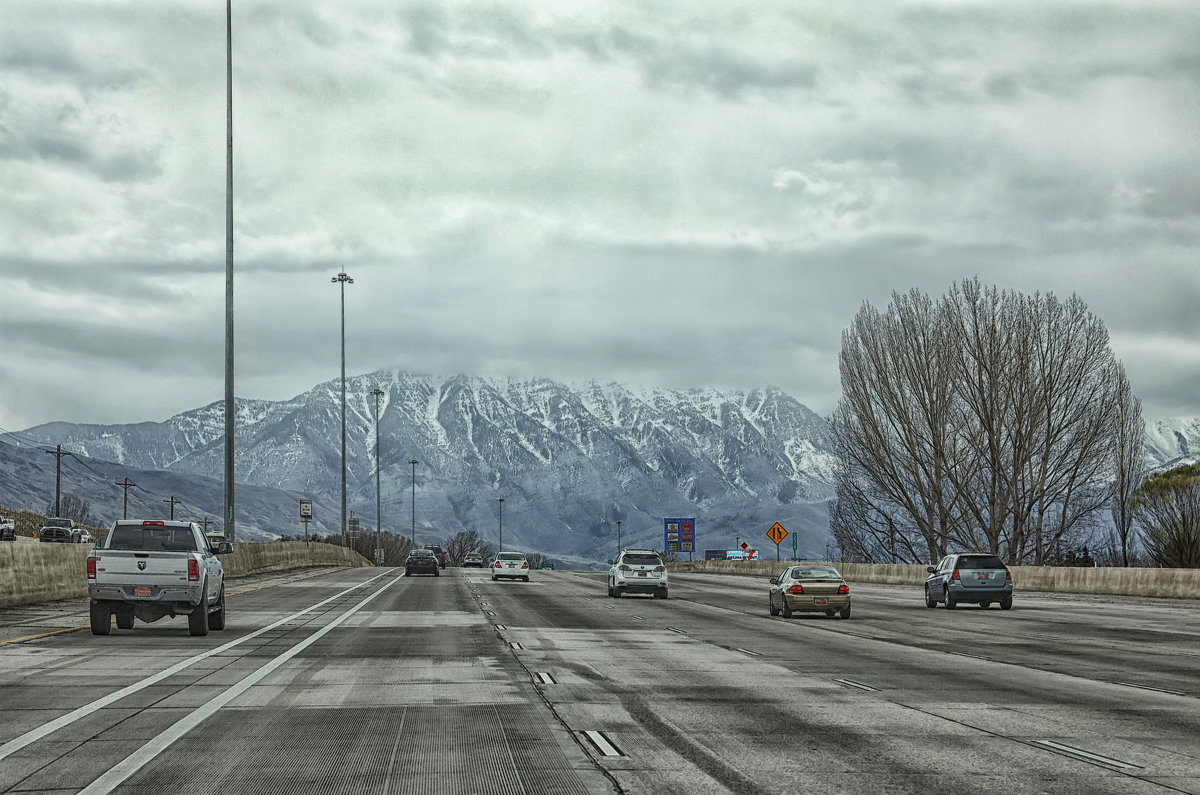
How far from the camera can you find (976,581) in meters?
37.8

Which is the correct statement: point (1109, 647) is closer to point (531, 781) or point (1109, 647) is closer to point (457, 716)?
point (457, 716)

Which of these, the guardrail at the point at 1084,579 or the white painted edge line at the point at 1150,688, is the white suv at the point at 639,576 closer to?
the guardrail at the point at 1084,579

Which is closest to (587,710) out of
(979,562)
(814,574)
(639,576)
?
(814,574)

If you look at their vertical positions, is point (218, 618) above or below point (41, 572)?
below

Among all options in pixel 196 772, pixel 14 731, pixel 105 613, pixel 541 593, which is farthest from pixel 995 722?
pixel 541 593

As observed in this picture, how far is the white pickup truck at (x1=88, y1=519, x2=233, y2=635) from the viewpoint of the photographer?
21047 millimetres

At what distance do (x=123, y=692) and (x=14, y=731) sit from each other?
2830 millimetres

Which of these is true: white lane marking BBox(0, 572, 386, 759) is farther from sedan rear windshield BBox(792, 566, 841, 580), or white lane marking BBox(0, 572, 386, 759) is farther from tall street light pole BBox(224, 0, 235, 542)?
tall street light pole BBox(224, 0, 235, 542)

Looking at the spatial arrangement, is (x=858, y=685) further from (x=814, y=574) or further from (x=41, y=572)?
(x=41, y=572)

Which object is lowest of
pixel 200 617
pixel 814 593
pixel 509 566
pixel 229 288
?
pixel 509 566

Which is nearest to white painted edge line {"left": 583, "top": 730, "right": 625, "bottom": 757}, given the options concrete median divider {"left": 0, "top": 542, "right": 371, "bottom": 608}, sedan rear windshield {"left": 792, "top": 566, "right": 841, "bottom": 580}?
sedan rear windshield {"left": 792, "top": 566, "right": 841, "bottom": 580}

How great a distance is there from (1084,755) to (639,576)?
3277 cm

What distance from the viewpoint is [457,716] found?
1248cm

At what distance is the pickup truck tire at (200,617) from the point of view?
21720mm
